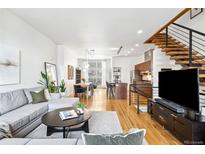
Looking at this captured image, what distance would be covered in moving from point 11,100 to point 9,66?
2.98 ft

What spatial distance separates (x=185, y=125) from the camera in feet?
9.09

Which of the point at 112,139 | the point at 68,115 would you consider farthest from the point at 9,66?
→ the point at 112,139

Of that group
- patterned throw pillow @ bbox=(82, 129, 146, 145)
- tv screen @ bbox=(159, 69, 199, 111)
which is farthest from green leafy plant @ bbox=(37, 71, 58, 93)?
patterned throw pillow @ bbox=(82, 129, 146, 145)

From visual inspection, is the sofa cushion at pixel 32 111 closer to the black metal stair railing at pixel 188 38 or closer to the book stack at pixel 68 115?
the book stack at pixel 68 115

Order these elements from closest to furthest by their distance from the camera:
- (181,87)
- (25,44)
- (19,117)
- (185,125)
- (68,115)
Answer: (185,125), (19,117), (68,115), (181,87), (25,44)

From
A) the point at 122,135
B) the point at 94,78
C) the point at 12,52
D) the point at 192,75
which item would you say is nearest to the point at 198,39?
the point at 192,75

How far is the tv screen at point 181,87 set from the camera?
2.79 meters

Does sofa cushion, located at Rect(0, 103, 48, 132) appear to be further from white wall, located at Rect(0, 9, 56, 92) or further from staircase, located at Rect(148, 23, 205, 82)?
staircase, located at Rect(148, 23, 205, 82)

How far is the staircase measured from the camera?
13.0ft

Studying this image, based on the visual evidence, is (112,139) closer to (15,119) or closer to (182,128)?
(182,128)
